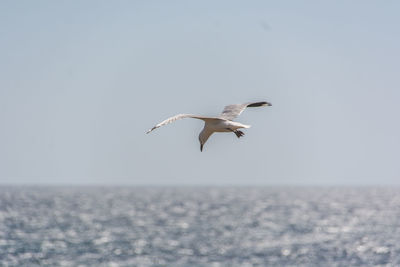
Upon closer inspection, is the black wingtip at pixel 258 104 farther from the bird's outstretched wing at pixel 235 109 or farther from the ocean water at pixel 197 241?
the ocean water at pixel 197 241

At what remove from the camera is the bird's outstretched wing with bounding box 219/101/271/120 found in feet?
65.9

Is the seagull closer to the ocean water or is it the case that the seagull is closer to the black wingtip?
the black wingtip

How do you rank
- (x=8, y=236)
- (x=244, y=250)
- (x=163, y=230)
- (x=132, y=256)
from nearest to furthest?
(x=132, y=256)
(x=244, y=250)
(x=8, y=236)
(x=163, y=230)

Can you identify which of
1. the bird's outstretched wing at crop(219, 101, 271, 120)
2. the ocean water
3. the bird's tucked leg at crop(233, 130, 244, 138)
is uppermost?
the bird's outstretched wing at crop(219, 101, 271, 120)

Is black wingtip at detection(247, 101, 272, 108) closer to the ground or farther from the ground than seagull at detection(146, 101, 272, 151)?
farther from the ground

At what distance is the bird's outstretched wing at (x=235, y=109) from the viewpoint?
65.9ft

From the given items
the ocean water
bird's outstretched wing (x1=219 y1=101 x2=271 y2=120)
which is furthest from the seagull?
the ocean water

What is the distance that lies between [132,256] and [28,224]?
2614 inches

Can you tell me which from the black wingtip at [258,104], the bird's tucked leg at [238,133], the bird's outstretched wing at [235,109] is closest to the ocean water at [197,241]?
the bird's tucked leg at [238,133]

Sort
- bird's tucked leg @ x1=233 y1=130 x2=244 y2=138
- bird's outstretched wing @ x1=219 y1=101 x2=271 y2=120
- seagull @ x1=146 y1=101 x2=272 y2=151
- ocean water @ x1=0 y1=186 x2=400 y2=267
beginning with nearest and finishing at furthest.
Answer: seagull @ x1=146 y1=101 x2=272 y2=151, bird's outstretched wing @ x1=219 y1=101 x2=271 y2=120, bird's tucked leg @ x1=233 y1=130 x2=244 y2=138, ocean water @ x1=0 y1=186 x2=400 y2=267

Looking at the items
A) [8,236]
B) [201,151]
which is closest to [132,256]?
[8,236]

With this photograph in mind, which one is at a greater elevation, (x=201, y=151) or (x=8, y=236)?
(x=201, y=151)

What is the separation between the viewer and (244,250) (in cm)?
12206

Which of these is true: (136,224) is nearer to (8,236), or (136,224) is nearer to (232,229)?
(232,229)
